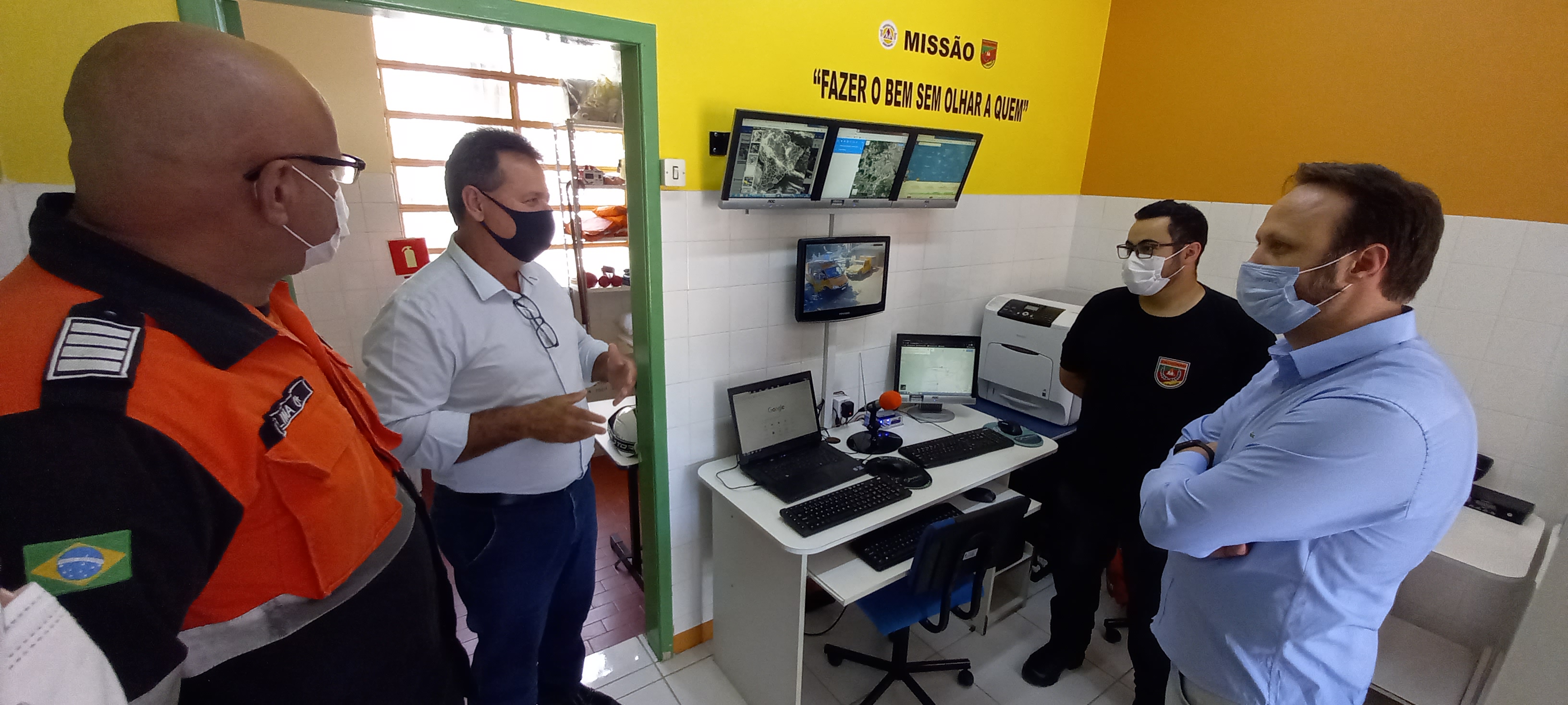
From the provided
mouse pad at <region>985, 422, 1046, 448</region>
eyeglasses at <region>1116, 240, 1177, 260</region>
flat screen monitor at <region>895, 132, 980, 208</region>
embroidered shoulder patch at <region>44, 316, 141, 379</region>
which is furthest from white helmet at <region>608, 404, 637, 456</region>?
eyeglasses at <region>1116, 240, 1177, 260</region>

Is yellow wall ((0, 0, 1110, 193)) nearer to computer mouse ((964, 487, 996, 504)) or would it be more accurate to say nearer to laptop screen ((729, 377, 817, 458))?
laptop screen ((729, 377, 817, 458))

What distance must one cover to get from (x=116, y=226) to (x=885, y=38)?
229 cm

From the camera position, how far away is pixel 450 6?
1491 millimetres

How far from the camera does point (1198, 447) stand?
1.38m

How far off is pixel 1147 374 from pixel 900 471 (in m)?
0.90

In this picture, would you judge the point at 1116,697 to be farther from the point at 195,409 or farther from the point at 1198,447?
the point at 195,409

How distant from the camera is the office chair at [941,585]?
1878mm

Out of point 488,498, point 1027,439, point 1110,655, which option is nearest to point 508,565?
point 488,498

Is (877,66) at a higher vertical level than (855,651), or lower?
higher

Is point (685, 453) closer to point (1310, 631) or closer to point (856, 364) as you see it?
point (856, 364)

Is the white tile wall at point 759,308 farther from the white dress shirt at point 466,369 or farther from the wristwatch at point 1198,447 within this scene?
the wristwatch at point 1198,447

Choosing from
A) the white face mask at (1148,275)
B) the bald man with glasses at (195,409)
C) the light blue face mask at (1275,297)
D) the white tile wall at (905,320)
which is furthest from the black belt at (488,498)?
the white face mask at (1148,275)

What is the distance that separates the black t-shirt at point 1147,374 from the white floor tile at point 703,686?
158cm

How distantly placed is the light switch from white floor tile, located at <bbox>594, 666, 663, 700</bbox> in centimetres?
188
